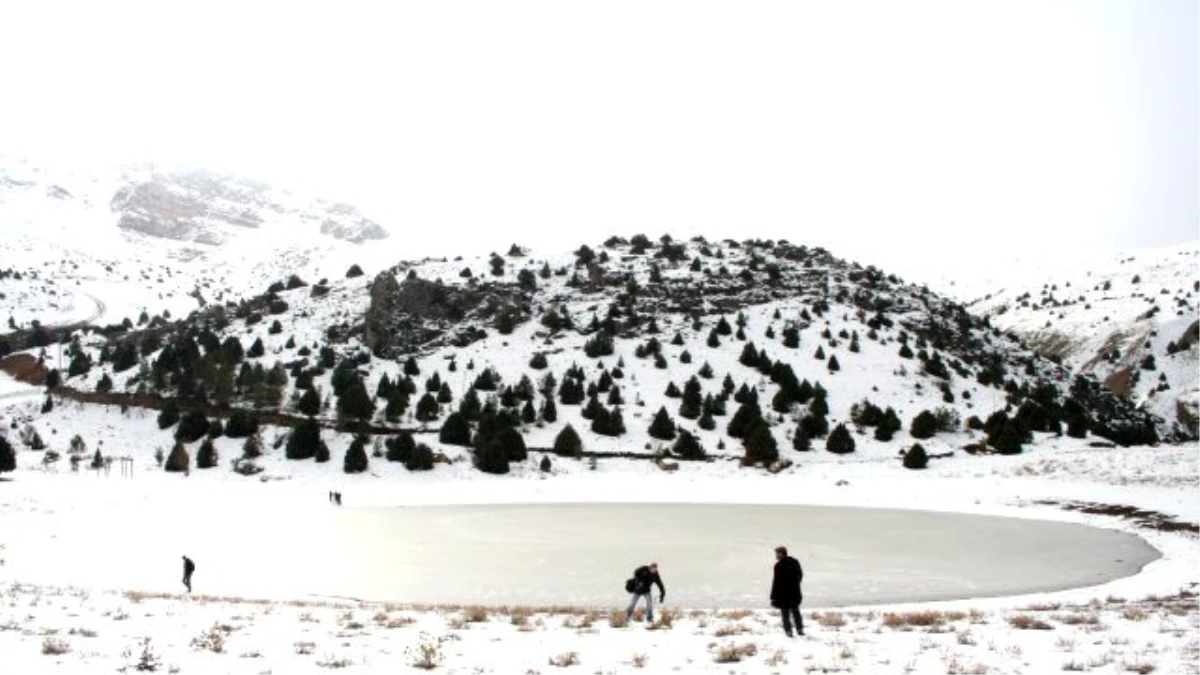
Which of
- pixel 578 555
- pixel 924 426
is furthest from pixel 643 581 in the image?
pixel 924 426

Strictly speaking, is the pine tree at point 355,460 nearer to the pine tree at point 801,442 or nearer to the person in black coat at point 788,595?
the pine tree at point 801,442

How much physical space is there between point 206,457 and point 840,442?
3978 centimetres

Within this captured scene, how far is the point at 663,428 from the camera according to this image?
2255 inches

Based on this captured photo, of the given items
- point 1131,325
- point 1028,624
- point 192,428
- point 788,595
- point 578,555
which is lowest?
point 578,555

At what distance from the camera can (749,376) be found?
6794cm

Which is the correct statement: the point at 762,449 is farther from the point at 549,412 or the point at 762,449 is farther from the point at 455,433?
the point at 455,433

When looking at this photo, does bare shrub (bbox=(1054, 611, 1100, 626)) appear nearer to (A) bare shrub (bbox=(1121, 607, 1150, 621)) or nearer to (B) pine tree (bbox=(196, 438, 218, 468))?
(A) bare shrub (bbox=(1121, 607, 1150, 621))

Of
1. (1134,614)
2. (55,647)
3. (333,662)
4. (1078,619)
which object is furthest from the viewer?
(1134,614)

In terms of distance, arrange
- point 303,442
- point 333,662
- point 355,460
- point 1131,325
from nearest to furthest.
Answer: point 333,662 → point 355,460 → point 303,442 → point 1131,325

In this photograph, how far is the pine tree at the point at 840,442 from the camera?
55906 mm

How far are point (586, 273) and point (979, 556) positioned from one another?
66.1m

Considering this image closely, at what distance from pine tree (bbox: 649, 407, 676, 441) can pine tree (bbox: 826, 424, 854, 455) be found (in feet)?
34.0

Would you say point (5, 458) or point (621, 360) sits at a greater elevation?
point (621, 360)

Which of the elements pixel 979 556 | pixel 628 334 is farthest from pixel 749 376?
pixel 979 556
